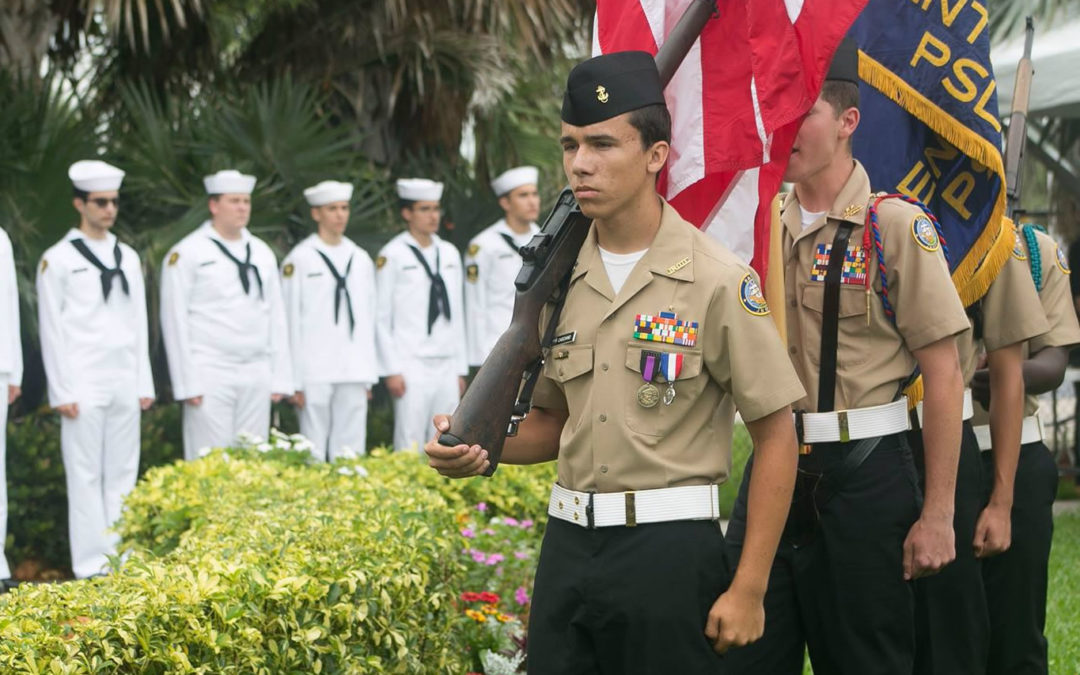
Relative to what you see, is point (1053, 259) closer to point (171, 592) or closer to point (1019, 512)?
point (1019, 512)

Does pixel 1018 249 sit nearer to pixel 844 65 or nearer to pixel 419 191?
pixel 844 65

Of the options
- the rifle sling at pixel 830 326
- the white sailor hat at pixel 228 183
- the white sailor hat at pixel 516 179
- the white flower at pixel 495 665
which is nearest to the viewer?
the rifle sling at pixel 830 326

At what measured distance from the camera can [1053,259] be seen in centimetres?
507

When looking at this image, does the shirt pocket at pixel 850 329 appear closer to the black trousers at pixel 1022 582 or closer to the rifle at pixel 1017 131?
the black trousers at pixel 1022 582

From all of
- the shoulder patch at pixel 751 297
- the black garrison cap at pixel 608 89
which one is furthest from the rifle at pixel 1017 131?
the black garrison cap at pixel 608 89

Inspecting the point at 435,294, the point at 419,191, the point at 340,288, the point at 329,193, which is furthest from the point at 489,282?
the point at 329,193

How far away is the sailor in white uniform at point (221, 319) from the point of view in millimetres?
9312

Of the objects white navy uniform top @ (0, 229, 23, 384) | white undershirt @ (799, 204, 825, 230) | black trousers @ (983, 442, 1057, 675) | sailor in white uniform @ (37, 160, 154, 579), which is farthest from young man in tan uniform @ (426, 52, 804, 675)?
sailor in white uniform @ (37, 160, 154, 579)

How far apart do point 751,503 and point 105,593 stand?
1.68 metres

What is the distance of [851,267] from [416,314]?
7398mm

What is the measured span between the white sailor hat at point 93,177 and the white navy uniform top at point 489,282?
3379 millimetres

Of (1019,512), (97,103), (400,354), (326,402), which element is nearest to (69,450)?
(326,402)

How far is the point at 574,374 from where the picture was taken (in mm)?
3104

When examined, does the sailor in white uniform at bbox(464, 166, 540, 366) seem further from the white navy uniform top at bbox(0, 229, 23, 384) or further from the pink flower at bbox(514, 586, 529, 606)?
the pink flower at bbox(514, 586, 529, 606)
